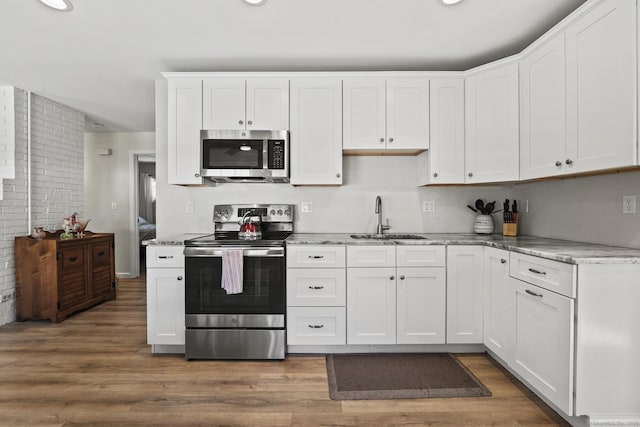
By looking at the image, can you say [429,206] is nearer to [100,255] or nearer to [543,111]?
[543,111]

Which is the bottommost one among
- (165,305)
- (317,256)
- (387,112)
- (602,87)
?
(165,305)

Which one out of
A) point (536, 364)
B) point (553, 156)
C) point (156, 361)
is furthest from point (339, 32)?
point (156, 361)

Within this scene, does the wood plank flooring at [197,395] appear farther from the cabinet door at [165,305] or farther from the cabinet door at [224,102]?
the cabinet door at [224,102]

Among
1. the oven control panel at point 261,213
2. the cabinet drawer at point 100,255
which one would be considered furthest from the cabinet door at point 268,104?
the cabinet drawer at point 100,255

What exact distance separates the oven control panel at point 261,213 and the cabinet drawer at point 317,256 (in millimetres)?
594

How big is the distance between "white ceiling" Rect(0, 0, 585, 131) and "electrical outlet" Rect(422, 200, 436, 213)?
120cm

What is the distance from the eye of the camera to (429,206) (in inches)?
125

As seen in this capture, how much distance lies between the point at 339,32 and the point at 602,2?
1492 millimetres

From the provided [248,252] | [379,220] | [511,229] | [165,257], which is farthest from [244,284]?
[511,229]

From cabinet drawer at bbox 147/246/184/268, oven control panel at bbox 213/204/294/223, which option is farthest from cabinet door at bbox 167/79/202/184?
cabinet drawer at bbox 147/246/184/268

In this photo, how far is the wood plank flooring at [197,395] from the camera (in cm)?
186

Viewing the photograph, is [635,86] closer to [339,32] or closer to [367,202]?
[339,32]

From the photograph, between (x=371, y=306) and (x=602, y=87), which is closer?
(x=602, y=87)

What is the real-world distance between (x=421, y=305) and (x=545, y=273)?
0.93 m
